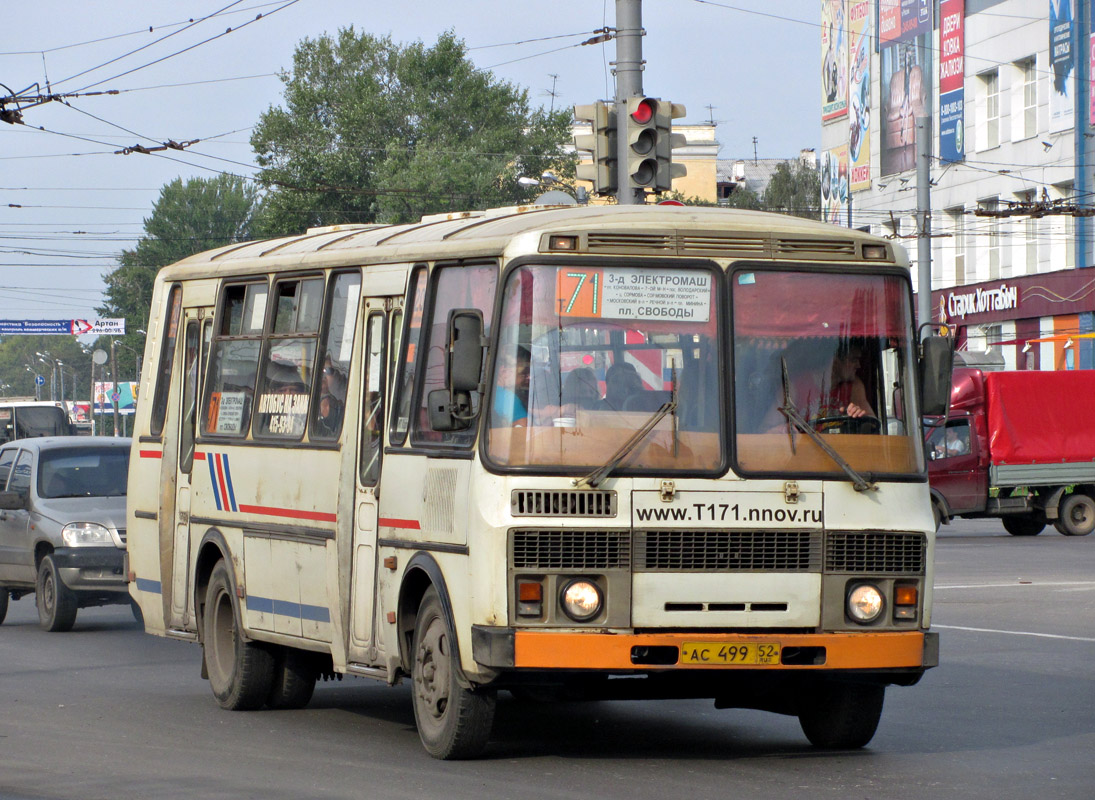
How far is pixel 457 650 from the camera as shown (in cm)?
839

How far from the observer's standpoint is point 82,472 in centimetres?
1744

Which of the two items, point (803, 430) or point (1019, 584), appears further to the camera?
point (1019, 584)

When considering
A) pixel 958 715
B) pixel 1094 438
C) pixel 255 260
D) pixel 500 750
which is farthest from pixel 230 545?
pixel 1094 438

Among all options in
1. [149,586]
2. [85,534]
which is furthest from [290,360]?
[85,534]

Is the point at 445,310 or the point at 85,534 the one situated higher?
the point at 445,310

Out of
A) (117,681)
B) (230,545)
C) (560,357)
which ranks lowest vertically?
(117,681)

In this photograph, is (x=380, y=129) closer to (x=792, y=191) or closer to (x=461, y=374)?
(x=792, y=191)

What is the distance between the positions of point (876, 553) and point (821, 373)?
84 centimetres

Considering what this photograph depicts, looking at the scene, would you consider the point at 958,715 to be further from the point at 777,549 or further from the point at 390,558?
the point at 390,558

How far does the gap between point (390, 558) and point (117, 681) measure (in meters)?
4.02

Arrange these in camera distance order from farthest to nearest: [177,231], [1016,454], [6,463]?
[177,231]
[1016,454]
[6,463]

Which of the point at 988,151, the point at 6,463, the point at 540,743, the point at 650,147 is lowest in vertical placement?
the point at 540,743

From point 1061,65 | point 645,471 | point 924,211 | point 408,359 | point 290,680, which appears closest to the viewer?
point 645,471

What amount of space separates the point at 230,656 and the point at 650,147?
23.6 ft
